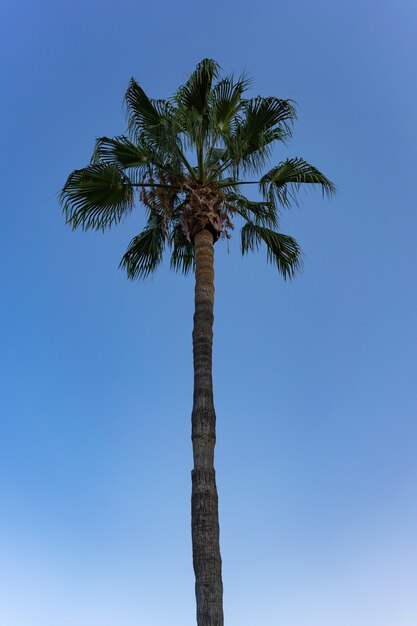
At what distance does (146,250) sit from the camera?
1299cm

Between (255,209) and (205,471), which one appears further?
(255,209)

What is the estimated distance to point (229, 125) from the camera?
11828 mm

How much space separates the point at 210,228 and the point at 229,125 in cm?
201

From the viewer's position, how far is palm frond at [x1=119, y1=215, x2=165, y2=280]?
41.8 ft

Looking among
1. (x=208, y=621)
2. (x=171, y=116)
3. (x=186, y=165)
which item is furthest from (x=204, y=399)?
(x=171, y=116)

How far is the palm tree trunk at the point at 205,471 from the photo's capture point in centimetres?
755

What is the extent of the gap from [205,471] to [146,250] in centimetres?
565

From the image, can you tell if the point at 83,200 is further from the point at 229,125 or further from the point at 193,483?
the point at 193,483

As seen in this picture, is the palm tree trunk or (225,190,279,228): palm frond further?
(225,190,279,228): palm frond

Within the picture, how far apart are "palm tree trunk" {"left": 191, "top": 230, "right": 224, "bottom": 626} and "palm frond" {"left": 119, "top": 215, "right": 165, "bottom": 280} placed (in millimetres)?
2278

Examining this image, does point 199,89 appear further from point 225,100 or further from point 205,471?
point 205,471

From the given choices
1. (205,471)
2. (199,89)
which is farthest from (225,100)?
(205,471)

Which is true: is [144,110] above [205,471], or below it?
above

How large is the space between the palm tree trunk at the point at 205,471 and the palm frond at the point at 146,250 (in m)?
2.28
